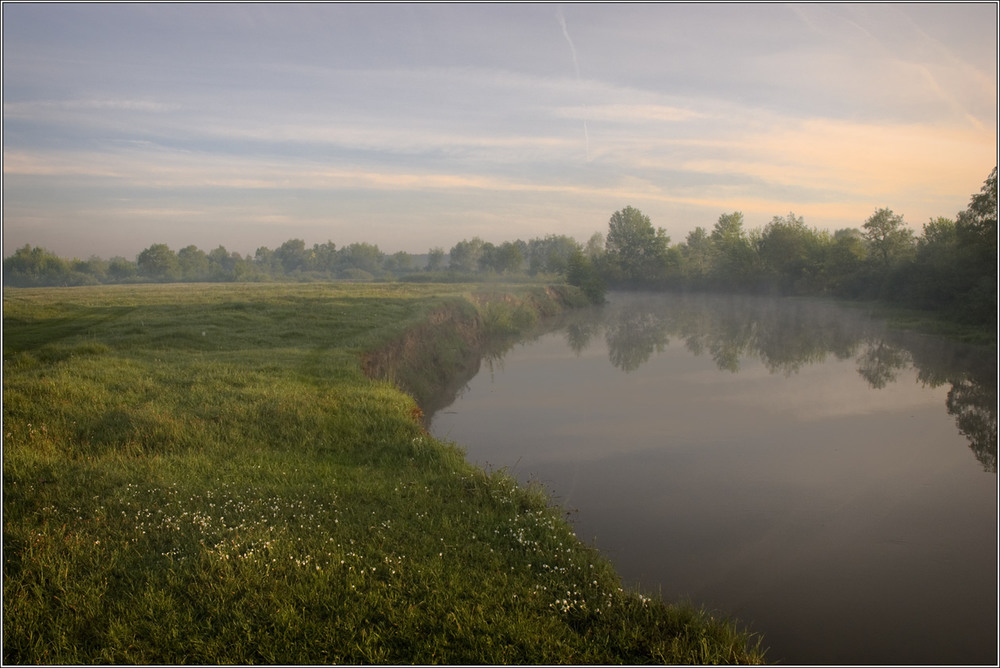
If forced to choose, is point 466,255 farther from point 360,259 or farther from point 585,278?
point 585,278

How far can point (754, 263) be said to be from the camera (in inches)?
2157

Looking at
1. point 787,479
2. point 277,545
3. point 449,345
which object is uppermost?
point 449,345

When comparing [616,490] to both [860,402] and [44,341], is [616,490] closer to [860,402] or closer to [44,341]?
[860,402]

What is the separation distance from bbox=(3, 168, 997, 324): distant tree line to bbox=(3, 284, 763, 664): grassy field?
11.3ft

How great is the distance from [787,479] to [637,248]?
58584 mm

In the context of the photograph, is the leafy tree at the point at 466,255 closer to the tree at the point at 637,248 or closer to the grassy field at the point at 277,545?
the tree at the point at 637,248

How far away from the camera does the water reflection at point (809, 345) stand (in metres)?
15.1

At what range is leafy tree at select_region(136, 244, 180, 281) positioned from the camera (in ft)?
239

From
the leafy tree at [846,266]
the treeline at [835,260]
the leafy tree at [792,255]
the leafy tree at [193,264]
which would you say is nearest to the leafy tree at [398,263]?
the leafy tree at [193,264]

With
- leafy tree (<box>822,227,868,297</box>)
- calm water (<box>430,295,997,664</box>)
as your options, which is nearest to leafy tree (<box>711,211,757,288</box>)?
leafy tree (<box>822,227,868,297</box>)

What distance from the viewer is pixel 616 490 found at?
9.15 m

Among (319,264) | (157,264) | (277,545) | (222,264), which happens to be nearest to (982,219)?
(277,545)

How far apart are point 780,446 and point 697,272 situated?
175 feet

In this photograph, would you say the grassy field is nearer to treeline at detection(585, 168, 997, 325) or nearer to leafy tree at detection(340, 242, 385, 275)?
treeline at detection(585, 168, 997, 325)
